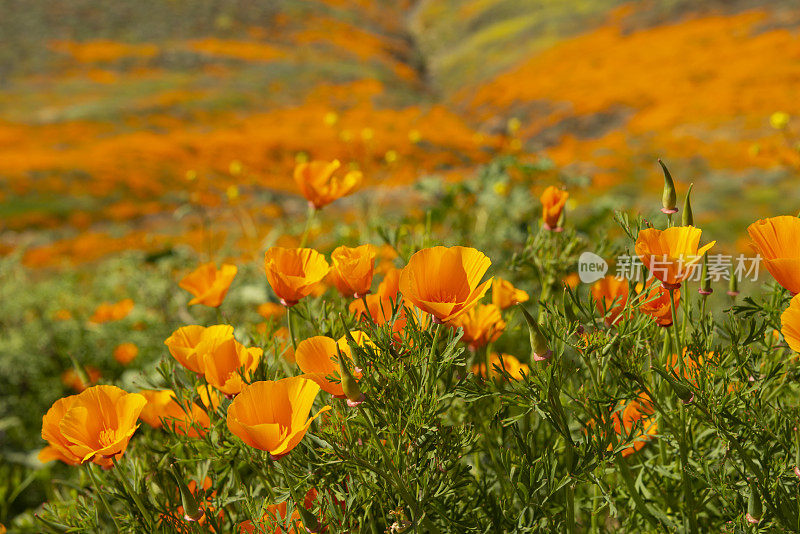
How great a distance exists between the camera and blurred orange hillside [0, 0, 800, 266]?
1137cm

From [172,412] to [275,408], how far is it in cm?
37

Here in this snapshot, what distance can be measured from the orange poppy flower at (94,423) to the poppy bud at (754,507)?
2.39 feet

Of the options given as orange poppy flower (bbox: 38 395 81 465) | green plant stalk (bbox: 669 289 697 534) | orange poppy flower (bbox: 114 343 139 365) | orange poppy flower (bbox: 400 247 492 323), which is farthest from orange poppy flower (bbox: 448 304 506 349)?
orange poppy flower (bbox: 114 343 139 365)

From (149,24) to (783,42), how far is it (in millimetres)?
30388

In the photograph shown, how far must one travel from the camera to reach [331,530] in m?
0.64

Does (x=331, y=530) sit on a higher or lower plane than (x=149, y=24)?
lower

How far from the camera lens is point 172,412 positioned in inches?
36.8

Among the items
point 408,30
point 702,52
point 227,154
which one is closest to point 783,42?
point 702,52

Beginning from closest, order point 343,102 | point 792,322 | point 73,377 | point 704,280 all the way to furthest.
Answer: point 792,322
point 704,280
point 73,377
point 343,102

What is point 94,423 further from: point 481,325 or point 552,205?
point 552,205

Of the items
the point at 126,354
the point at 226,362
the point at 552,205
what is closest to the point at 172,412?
the point at 226,362

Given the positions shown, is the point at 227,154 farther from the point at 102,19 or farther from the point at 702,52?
the point at 102,19

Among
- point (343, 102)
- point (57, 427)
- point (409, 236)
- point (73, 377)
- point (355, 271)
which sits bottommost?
point (343, 102)

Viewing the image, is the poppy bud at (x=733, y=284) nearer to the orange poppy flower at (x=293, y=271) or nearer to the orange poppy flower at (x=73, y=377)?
the orange poppy flower at (x=293, y=271)
